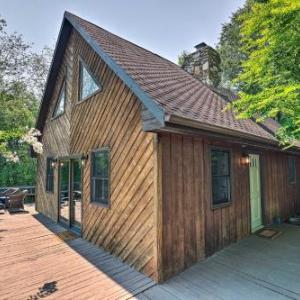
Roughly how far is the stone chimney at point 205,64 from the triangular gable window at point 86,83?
4.99 m

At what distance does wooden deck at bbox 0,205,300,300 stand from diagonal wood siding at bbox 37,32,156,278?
0.35 meters

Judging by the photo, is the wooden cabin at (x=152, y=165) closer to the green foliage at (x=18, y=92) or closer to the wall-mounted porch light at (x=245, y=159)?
the wall-mounted porch light at (x=245, y=159)

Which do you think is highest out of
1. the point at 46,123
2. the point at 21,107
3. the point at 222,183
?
the point at 21,107

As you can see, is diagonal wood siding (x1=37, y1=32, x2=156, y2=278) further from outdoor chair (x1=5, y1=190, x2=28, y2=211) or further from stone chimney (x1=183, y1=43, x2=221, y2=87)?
stone chimney (x1=183, y1=43, x2=221, y2=87)

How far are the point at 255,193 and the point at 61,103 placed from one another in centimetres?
676

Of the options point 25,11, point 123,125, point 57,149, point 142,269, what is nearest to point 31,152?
point 57,149

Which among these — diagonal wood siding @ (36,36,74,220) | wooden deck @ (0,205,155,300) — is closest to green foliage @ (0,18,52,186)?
diagonal wood siding @ (36,36,74,220)

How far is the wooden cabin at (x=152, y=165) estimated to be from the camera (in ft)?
12.2

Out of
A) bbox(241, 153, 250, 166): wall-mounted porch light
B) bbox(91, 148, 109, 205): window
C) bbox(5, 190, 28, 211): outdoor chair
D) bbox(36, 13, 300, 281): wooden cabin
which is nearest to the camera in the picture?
bbox(36, 13, 300, 281): wooden cabin

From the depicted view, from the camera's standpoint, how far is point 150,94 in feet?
12.0

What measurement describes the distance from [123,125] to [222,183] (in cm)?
251

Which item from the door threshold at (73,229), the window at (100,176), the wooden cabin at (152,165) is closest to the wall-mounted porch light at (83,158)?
the wooden cabin at (152,165)

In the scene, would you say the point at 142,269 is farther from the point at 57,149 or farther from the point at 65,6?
the point at 65,6

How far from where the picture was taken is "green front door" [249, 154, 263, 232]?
6.11 m
